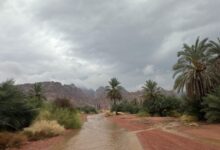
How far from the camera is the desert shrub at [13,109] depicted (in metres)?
25.3

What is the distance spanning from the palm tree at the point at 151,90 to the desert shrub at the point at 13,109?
51.7 meters

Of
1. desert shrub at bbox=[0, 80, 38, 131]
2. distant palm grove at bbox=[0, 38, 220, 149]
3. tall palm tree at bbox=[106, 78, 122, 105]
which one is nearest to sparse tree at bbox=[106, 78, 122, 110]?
tall palm tree at bbox=[106, 78, 122, 105]

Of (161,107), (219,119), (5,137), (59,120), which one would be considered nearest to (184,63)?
(219,119)

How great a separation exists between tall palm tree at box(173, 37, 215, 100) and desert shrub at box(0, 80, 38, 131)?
20.6 metres

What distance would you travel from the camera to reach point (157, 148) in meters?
17.8

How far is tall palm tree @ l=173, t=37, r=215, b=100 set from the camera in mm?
42312

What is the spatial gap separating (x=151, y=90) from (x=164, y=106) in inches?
544

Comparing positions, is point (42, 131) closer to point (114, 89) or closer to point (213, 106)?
point (213, 106)

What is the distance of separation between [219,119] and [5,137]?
2581 centimetres

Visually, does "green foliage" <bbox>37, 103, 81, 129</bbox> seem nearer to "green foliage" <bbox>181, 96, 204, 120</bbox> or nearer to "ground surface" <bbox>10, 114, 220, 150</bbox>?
"ground surface" <bbox>10, 114, 220, 150</bbox>

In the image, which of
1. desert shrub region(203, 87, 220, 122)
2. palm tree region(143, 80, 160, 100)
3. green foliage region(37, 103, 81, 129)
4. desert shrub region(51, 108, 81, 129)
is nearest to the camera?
green foliage region(37, 103, 81, 129)

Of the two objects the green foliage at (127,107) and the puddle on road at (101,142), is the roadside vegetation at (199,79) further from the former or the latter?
the green foliage at (127,107)

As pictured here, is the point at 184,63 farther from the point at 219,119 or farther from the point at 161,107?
the point at 161,107

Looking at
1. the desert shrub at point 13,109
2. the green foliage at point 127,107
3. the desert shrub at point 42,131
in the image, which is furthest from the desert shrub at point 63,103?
the green foliage at point 127,107
